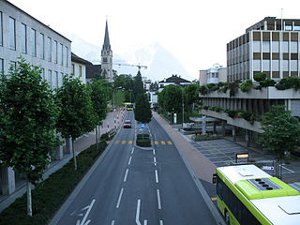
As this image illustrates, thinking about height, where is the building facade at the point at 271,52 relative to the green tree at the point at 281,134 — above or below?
above

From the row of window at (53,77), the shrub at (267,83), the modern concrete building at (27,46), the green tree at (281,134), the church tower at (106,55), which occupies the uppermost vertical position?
the church tower at (106,55)

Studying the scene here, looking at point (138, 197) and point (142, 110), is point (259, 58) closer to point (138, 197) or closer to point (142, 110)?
point (142, 110)

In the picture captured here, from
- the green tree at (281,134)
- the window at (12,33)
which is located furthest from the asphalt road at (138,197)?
the window at (12,33)

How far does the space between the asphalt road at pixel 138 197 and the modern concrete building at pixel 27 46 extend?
6.74m

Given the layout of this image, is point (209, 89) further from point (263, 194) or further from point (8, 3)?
point (263, 194)

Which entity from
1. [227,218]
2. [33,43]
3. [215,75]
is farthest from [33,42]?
[215,75]

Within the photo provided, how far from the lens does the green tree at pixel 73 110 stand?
28656 millimetres

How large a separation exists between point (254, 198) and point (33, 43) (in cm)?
2615

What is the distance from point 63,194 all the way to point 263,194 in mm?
13188

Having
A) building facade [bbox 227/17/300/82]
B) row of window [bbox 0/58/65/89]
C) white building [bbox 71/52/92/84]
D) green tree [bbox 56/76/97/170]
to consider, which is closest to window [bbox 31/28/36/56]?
row of window [bbox 0/58/65/89]

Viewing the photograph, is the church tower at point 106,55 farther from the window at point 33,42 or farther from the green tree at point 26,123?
the green tree at point 26,123

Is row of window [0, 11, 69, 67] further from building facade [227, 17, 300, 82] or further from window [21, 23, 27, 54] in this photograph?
building facade [227, 17, 300, 82]

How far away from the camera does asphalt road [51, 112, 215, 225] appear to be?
63.0 feet

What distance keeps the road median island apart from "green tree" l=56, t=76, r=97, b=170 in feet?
7.38
